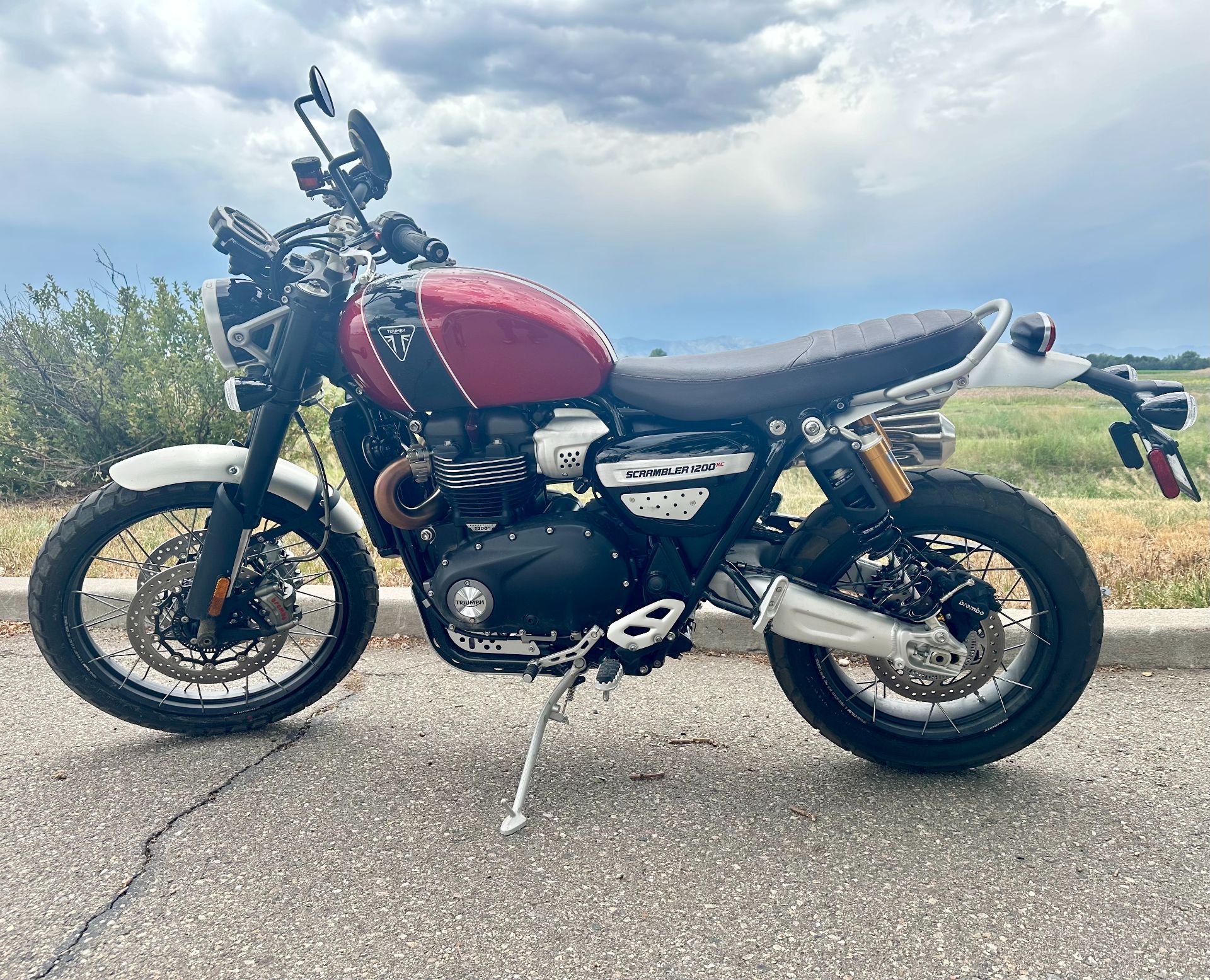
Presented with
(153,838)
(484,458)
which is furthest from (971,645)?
(153,838)

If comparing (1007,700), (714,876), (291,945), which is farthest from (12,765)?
(1007,700)

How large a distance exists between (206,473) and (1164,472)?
2.63 metres

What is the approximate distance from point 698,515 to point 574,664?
0.54 m

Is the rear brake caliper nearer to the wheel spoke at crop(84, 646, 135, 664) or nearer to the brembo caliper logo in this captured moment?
the brembo caliper logo

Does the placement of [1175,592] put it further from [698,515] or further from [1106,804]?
[698,515]

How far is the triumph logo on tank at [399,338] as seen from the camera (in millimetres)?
2213

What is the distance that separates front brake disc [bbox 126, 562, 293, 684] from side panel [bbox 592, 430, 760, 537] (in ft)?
4.01

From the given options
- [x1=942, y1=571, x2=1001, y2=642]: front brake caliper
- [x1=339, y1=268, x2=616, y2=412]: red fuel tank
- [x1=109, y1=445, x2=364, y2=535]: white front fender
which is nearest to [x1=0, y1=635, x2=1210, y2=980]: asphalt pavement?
[x1=942, y1=571, x2=1001, y2=642]: front brake caliper

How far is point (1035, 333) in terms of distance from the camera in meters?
2.12

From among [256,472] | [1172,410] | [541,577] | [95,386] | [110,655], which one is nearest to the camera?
[1172,410]

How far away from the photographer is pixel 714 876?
2031mm

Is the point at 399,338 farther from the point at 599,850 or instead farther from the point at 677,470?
the point at 599,850

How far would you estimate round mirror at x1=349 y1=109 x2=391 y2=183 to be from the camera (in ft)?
7.92

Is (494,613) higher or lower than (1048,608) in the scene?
higher
